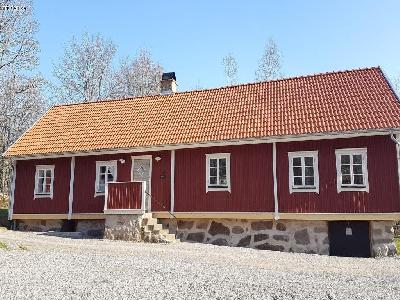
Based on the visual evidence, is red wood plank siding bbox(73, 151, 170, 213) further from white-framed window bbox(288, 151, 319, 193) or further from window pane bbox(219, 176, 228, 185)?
white-framed window bbox(288, 151, 319, 193)

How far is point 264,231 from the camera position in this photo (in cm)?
1512

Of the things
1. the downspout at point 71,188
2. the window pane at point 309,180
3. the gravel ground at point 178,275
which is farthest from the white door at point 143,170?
the window pane at point 309,180

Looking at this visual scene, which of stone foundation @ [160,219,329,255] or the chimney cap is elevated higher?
the chimney cap

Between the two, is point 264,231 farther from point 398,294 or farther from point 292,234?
point 398,294

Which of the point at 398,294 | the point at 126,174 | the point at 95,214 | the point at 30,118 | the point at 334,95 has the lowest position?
the point at 398,294

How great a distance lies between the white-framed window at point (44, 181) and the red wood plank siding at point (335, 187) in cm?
1033

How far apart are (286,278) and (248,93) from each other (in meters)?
11.5

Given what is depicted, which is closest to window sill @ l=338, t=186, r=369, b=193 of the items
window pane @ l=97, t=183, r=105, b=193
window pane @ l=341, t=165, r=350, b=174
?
window pane @ l=341, t=165, r=350, b=174

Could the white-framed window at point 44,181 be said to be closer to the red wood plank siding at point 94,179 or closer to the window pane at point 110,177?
the red wood plank siding at point 94,179

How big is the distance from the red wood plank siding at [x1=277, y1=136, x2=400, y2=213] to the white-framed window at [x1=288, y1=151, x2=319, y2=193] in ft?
0.48

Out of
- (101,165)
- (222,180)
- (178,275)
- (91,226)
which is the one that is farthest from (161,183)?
(178,275)

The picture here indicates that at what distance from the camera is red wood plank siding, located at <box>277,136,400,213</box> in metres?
13.7

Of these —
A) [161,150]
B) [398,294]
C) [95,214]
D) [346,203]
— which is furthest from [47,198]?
[398,294]

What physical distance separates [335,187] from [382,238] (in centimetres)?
226
